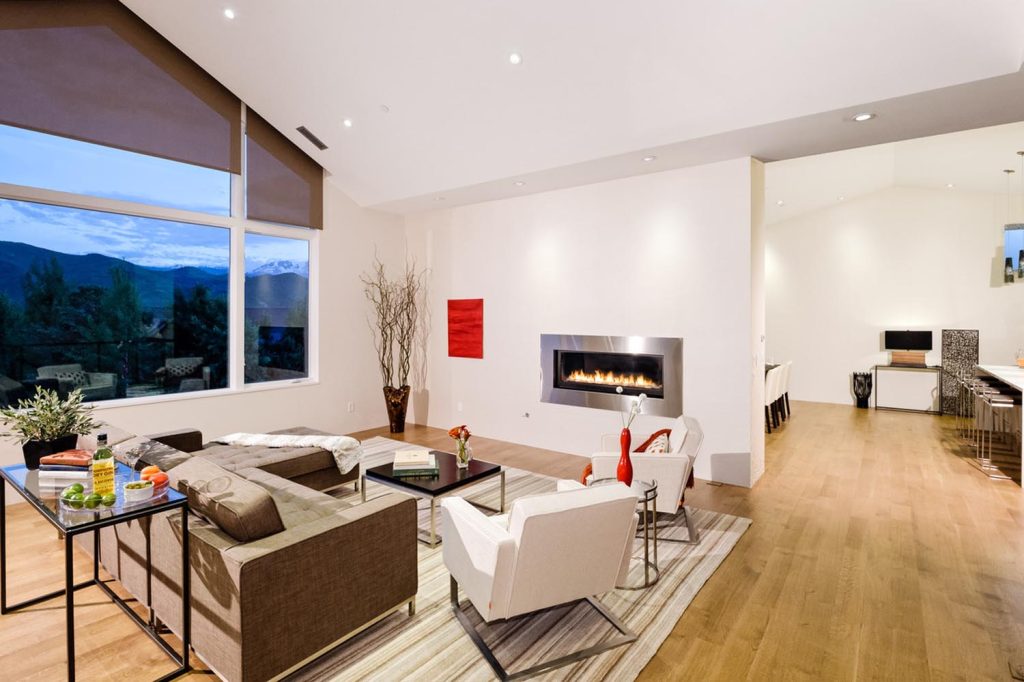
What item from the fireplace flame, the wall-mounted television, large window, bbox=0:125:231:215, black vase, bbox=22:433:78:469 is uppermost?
large window, bbox=0:125:231:215

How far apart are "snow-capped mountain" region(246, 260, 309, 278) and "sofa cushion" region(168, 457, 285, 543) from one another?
4.02 metres

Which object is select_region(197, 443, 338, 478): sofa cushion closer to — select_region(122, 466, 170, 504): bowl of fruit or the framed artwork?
select_region(122, 466, 170, 504): bowl of fruit

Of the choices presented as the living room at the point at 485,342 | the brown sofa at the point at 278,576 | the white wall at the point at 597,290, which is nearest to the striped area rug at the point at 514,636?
the living room at the point at 485,342

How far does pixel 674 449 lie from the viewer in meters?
3.64

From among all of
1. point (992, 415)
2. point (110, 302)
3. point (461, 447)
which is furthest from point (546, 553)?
point (992, 415)

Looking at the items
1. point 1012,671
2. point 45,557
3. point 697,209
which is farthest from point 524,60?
point 45,557

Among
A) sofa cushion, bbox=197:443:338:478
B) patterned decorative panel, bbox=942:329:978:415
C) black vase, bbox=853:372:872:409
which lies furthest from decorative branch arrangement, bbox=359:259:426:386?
patterned decorative panel, bbox=942:329:978:415

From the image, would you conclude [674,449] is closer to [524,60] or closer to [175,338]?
[524,60]

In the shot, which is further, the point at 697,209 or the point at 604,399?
the point at 604,399

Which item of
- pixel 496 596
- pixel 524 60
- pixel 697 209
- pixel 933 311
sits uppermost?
pixel 524 60

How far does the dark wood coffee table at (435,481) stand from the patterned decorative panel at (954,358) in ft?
26.6

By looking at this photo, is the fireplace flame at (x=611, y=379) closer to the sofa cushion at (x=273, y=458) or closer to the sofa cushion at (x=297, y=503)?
the sofa cushion at (x=273, y=458)

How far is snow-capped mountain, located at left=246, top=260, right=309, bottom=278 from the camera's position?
5.92 metres

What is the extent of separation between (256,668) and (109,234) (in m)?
4.55
